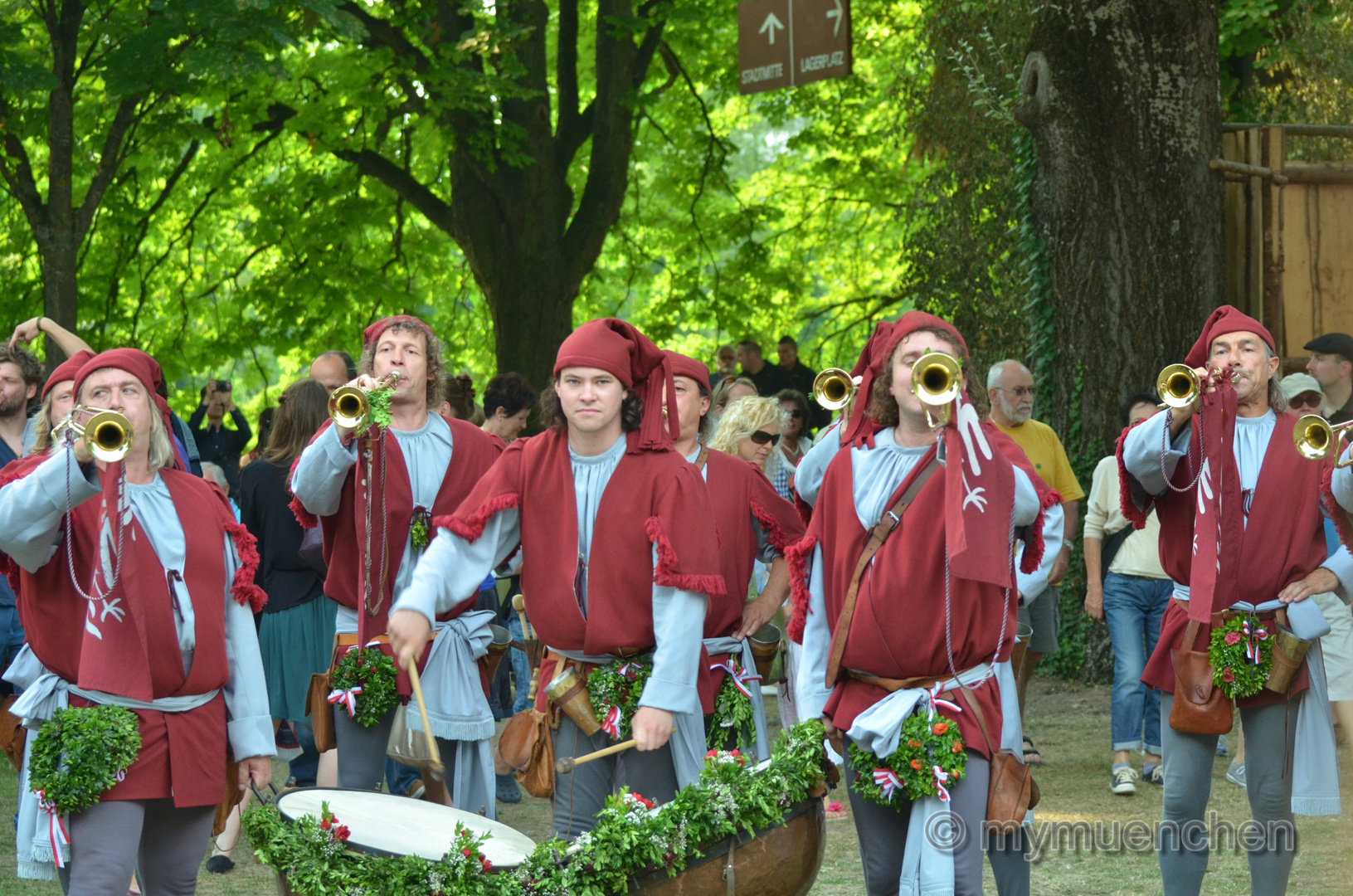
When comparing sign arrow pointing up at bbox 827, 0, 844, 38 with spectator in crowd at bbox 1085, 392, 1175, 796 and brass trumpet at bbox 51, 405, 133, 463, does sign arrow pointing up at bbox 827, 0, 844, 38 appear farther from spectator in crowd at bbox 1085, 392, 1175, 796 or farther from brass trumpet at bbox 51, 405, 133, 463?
brass trumpet at bbox 51, 405, 133, 463

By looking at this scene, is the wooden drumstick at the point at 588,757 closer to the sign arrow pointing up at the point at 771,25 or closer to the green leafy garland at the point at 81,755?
the green leafy garland at the point at 81,755

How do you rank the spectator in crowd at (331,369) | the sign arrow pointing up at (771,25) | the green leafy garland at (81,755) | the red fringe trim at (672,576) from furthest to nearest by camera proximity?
1. the sign arrow pointing up at (771,25)
2. the spectator in crowd at (331,369)
3. the red fringe trim at (672,576)
4. the green leafy garland at (81,755)

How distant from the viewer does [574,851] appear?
3.72 metres

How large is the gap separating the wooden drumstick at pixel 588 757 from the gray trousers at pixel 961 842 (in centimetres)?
66

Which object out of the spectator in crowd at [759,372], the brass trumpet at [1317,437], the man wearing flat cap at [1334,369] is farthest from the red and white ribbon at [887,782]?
the spectator in crowd at [759,372]

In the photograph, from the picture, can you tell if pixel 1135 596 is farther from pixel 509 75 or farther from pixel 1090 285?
pixel 509 75

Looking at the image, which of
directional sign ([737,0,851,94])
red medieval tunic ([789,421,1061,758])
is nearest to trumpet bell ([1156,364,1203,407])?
red medieval tunic ([789,421,1061,758])

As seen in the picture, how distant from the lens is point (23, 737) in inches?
190

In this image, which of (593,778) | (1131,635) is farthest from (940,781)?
(1131,635)

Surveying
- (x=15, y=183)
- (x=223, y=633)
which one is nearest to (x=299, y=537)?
(x=223, y=633)

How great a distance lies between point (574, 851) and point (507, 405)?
4885 mm

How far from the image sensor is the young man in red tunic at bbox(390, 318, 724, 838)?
4418mm

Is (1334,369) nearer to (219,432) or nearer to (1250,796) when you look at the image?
(1250,796)

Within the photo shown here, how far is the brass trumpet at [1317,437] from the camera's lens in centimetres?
465
